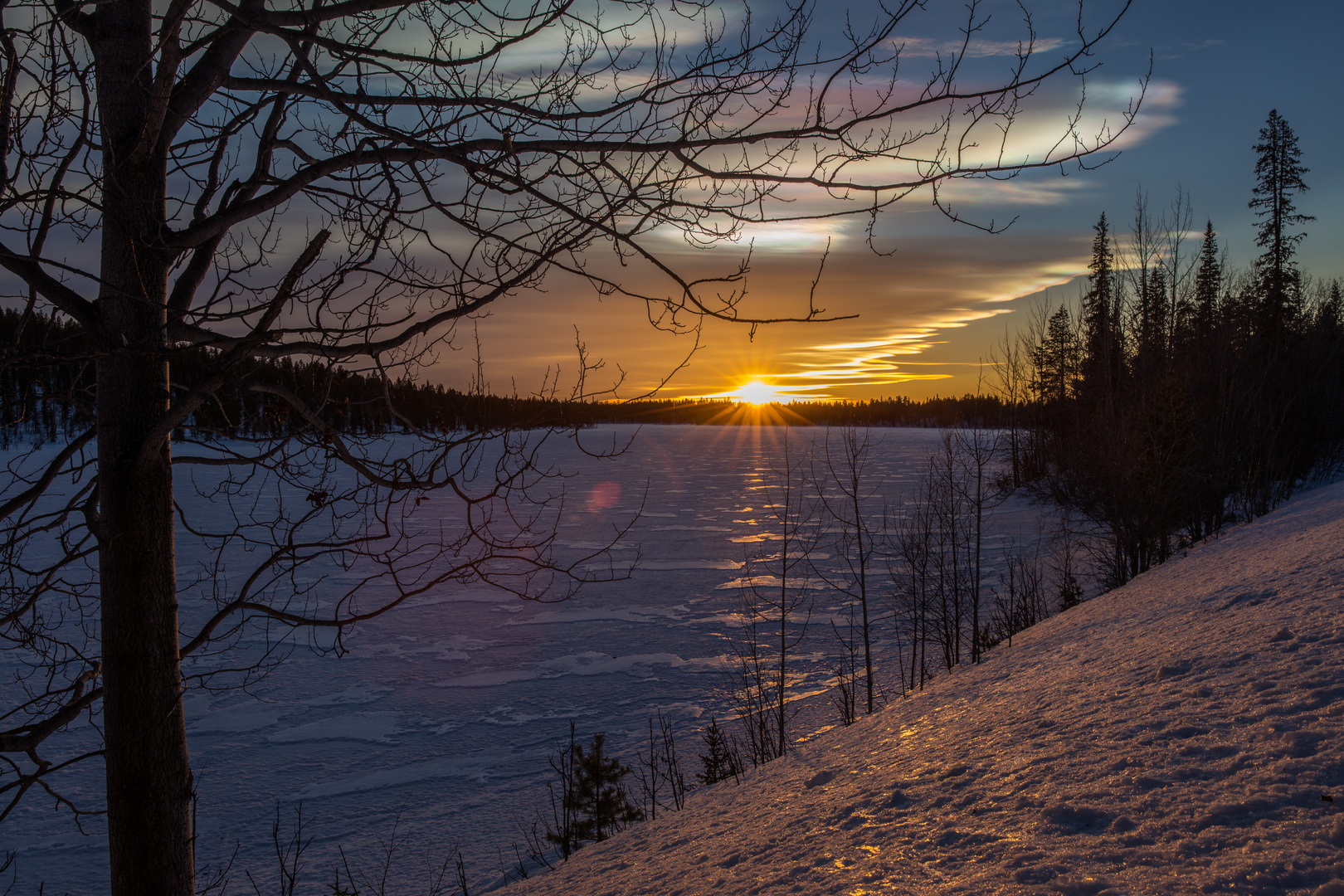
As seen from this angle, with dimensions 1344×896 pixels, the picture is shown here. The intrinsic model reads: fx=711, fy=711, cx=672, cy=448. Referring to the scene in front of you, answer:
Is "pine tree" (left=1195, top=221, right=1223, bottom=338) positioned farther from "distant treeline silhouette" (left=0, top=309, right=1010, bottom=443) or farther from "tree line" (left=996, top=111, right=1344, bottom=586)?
"distant treeline silhouette" (left=0, top=309, right=1010, bottom=443)

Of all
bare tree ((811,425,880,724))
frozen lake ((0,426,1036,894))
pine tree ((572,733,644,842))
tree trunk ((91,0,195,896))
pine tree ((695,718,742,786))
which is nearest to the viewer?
tree trunk ((91,0,195,896))

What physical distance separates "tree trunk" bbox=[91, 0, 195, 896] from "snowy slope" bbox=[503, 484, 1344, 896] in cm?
253

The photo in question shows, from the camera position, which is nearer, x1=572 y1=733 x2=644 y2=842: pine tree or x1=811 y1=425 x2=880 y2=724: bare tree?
x1=572 y1=733 x2=644 y2=842: pine tree

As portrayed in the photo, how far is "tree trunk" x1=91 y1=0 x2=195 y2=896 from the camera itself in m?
2.90

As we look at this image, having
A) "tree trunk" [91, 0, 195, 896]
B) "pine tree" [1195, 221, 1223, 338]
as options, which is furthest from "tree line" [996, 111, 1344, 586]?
"tree trunk" [91, 0, 195, 896]

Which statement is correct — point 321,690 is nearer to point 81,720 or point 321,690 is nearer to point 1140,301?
point 81,720

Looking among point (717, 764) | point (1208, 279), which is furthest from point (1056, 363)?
point (717, 764)

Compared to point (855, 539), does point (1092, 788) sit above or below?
above

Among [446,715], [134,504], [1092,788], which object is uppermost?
[134,504]

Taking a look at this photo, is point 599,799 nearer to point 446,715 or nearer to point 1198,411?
point 446,715

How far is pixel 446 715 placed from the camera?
11898mm

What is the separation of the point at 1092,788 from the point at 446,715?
35.5 ft

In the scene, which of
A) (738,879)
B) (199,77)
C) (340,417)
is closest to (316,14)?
(199,77)

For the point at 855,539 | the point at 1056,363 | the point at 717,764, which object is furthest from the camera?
the point at 1056,363
